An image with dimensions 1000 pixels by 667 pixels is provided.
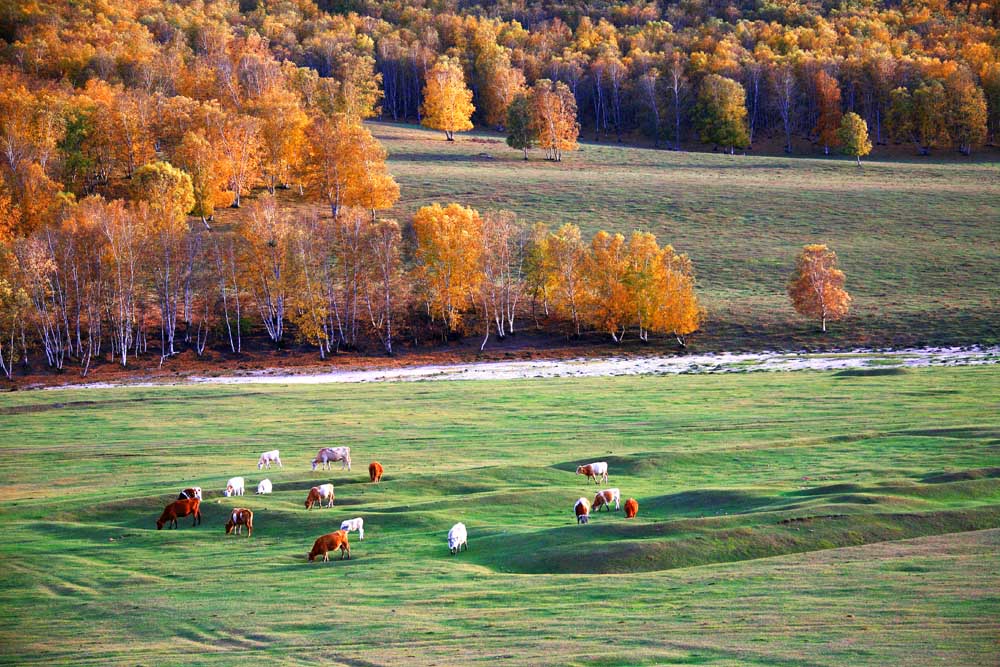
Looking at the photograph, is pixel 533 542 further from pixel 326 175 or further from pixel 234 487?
pixel 326 175

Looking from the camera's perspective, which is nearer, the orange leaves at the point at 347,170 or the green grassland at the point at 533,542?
the green grassland at the point at 533,542

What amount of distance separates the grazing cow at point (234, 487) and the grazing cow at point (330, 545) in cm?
757

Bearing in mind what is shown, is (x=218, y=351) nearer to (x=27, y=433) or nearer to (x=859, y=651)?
(x=27, y=433)

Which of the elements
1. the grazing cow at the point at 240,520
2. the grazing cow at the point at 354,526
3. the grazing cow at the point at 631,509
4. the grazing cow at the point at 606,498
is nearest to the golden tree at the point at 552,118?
the grazing cow at the point at 606,498

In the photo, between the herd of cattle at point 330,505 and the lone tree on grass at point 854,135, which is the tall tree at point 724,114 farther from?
the herd of cattle at point 330,505

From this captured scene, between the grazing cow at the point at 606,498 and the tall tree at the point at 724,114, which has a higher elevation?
the tall tree at the point at 724,114

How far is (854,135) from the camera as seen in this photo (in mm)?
139125

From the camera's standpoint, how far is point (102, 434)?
48.0 metres

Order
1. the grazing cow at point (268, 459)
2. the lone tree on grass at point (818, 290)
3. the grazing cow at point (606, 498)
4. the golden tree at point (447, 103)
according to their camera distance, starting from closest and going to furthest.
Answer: the grazing cow at point (606, 498)
the grazing cow at point (268, 459)
the lone tree on grass at point (818, 290)
the golden tree at point (447, 103)

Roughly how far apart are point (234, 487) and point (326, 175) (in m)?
79.1

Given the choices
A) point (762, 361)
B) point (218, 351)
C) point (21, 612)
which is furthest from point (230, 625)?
point (218, 351)

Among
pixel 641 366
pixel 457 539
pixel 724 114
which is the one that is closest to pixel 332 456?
pixel 457 539

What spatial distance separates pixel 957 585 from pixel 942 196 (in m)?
107

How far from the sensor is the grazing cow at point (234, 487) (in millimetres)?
32562
